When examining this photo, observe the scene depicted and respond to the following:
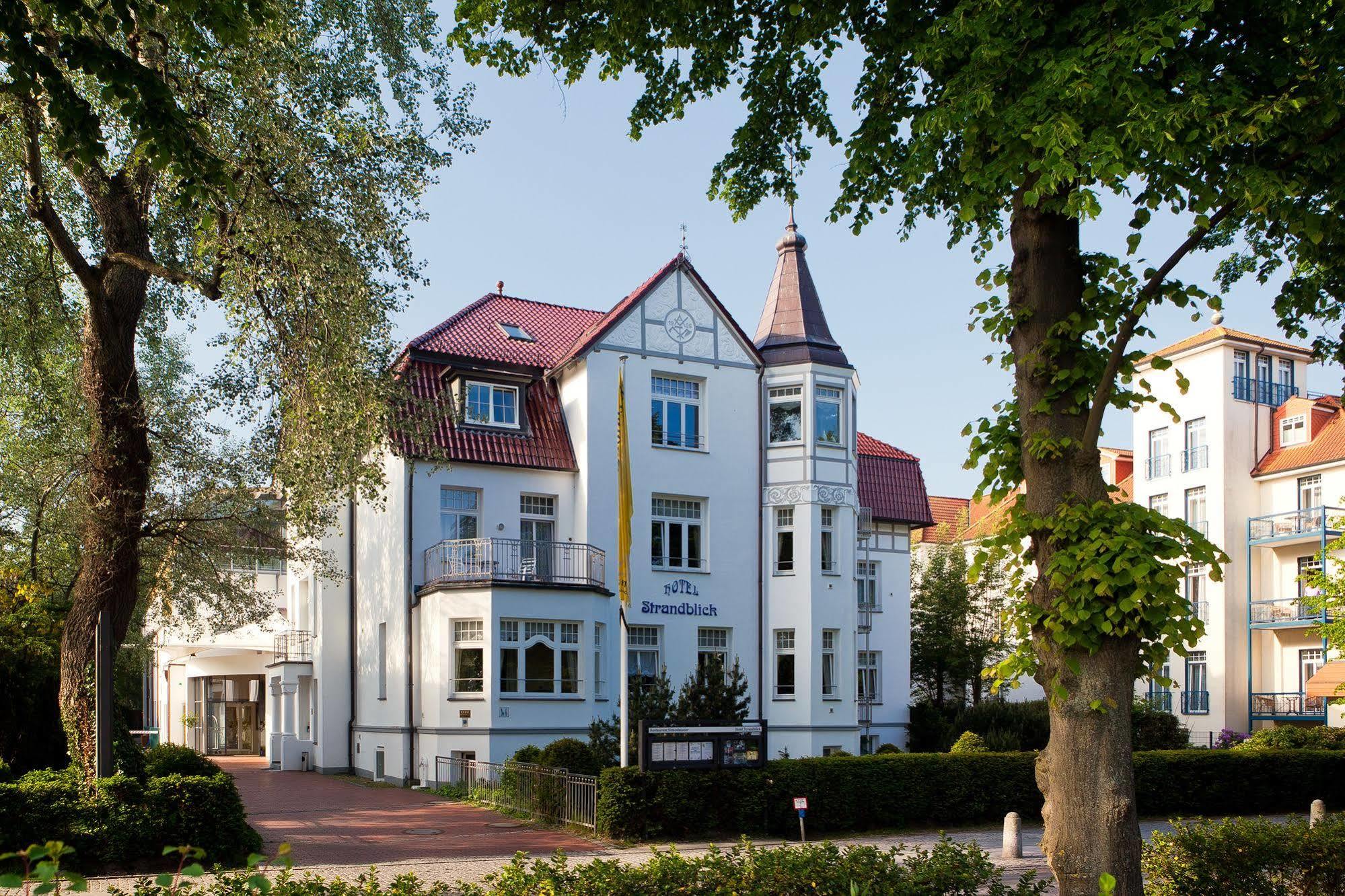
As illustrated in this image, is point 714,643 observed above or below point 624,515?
below

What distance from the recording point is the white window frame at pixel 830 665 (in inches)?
1168

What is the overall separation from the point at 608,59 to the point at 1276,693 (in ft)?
122

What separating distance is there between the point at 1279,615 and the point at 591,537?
997 inches

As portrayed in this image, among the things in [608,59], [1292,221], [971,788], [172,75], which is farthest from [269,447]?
[1292,221]

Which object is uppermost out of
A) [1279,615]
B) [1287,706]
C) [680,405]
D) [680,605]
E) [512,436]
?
[680,405]

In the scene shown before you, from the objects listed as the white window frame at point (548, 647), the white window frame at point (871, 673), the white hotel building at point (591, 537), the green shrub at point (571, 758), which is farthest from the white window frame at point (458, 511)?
the white window frame at point (871, 673)

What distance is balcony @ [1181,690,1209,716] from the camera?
4109 centimetres

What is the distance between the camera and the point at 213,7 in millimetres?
7406

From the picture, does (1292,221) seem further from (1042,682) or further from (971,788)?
(971,788)

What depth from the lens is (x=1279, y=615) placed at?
40281mm

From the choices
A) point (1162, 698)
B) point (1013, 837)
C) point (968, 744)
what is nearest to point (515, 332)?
point (968, 744)

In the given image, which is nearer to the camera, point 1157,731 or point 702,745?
point 702,745

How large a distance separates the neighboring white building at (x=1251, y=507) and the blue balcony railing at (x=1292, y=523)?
45 millimetres

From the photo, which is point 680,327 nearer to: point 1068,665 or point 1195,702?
point 1068,665
